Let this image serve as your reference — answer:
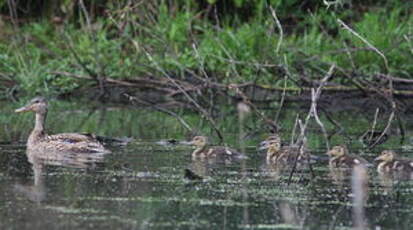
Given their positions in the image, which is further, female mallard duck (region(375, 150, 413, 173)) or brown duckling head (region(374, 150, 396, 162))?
brown duckling head (region(374, 150, 396, 162))

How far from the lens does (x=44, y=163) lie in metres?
10.3

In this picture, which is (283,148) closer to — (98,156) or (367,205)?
(98,156)

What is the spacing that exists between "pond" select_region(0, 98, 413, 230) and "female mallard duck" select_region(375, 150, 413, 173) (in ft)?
0.48

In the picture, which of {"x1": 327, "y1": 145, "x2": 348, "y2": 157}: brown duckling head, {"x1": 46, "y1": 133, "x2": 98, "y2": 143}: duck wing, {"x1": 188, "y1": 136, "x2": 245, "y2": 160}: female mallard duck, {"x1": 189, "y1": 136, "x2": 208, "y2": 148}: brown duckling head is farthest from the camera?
{"x1": 46, "y1": 133, "x2": 98, "y2": 143}: duck wing

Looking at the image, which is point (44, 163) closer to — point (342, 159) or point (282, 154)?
point (282, 154)

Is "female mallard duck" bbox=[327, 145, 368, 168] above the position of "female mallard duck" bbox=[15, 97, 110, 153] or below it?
below

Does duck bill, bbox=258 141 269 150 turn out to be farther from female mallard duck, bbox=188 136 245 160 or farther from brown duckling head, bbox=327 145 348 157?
brown duckling head, bbox=327 145 348 157

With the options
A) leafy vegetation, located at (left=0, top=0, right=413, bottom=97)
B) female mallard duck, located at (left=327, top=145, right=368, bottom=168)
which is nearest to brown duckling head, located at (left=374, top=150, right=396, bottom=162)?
female mallard duck, located at (left=327, top=145, right=368, bottom=168)

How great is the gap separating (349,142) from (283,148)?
4.01 ft

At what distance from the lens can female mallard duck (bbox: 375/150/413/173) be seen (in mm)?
9594

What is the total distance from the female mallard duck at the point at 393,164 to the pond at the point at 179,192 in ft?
0.48

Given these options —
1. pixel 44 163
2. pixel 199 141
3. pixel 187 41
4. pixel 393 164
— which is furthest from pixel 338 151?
pixel 187 41

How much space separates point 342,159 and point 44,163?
2.43m

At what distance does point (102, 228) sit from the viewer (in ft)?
23.4
